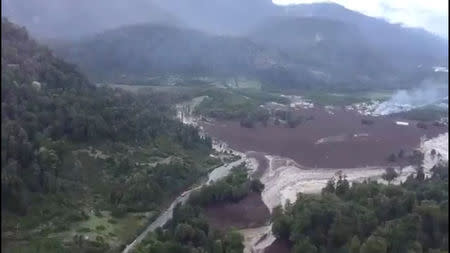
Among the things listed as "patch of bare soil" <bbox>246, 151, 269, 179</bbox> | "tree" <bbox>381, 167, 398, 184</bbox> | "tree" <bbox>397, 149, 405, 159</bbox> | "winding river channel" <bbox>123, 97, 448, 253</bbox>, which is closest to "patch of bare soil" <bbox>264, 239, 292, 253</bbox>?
"winding river channel" <bbox>123, 97, 448, 253</bbox>

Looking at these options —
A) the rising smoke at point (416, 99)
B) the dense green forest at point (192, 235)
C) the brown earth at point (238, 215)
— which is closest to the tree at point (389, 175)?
the brown earth at point (238, 215)

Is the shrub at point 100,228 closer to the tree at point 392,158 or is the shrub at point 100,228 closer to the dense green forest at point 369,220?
the dense green forest at point 369,220

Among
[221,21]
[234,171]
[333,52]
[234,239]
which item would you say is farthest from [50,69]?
[221,21]

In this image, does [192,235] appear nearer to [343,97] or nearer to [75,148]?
[75,148]

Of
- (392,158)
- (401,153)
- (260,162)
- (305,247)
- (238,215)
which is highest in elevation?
(401,153)

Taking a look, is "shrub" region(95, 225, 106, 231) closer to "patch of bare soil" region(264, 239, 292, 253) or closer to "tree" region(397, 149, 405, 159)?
"patch of bare soil" region(264, 239, 292, 253)

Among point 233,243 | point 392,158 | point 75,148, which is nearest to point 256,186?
point 75,148

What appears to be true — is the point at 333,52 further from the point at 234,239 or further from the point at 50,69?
the point at 234,239
